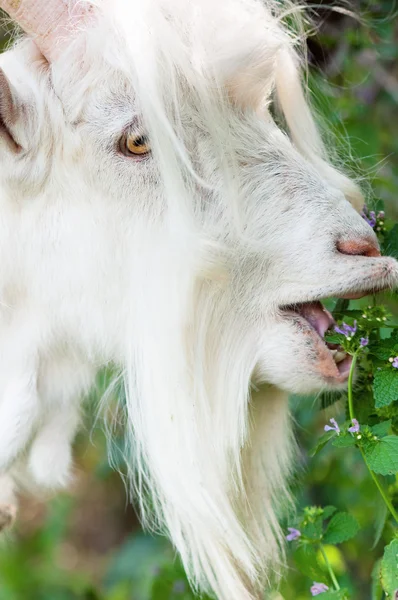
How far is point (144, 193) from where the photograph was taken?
4.38 feet

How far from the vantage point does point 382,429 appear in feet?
3.96

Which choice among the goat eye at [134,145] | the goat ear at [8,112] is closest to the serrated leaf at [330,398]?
the goat eye at [134,145]

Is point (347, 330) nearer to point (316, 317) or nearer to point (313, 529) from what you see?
point (316, 317)

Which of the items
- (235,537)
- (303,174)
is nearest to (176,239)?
(303,174)

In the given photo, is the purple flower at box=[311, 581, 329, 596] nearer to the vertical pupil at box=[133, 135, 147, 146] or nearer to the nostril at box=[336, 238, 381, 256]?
the nostril at box=[336, 238, 381, 256]

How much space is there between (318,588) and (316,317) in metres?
0.45

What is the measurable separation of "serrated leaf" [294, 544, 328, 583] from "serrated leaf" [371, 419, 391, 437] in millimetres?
294

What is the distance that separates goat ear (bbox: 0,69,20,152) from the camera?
1.32 metres

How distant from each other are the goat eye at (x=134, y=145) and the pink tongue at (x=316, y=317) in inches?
13.9

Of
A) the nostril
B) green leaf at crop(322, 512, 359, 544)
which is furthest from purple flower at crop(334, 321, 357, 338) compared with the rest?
green leaf at crop(322, 512, 359, 544)

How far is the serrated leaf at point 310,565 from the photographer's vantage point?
4.50 ft

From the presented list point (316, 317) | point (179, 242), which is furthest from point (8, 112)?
point (316, 317)

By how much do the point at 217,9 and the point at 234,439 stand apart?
70cm

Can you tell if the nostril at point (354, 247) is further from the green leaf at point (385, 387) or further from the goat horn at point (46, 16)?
the goat horn at point (46, 16)
